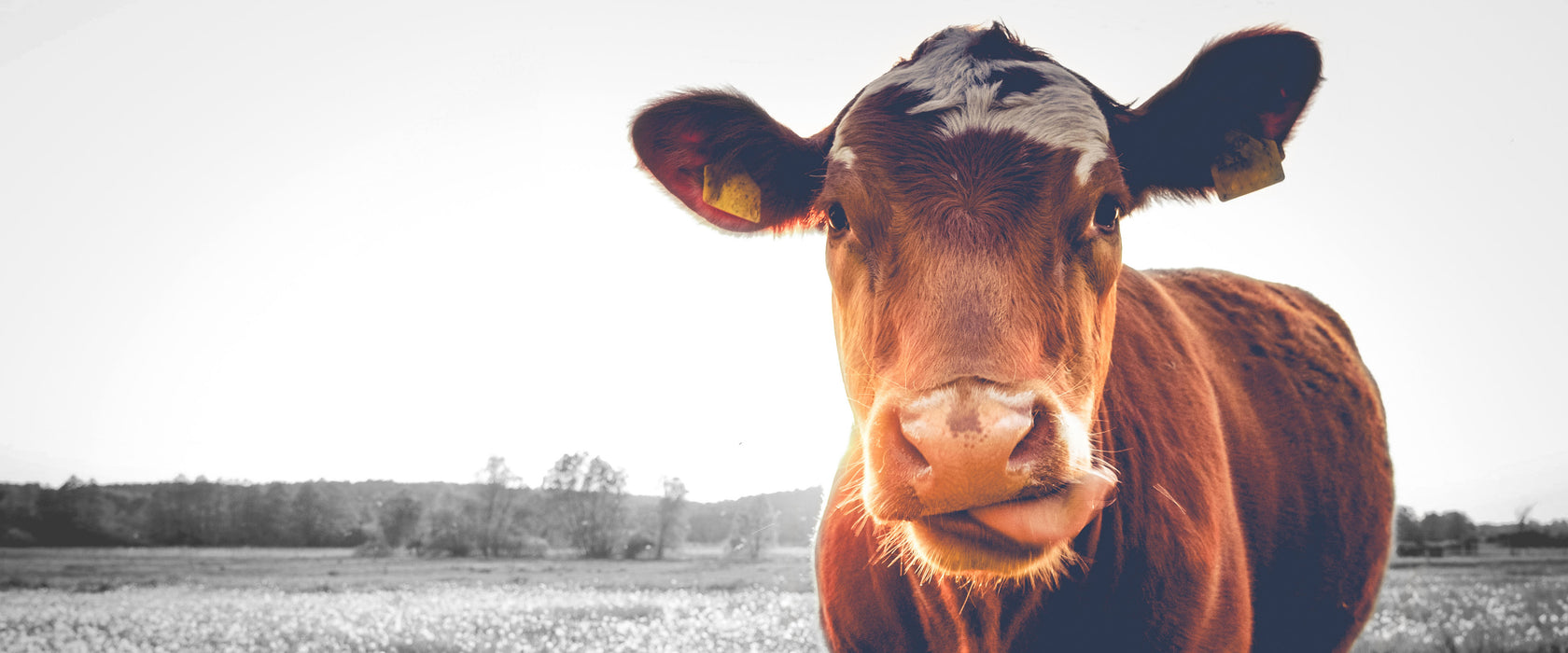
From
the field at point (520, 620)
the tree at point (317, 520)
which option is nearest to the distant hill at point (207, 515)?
the tree at point (317, 520)

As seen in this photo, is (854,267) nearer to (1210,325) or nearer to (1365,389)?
(1210,325)

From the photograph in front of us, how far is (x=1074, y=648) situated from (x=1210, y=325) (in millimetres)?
2643

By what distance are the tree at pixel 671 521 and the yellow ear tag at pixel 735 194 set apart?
4831 centimetres

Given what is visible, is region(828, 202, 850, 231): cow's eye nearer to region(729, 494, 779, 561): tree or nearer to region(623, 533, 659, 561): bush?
region(729, 494, 779, 561): tree

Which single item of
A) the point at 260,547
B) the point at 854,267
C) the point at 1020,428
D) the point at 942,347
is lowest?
the point at 260,547

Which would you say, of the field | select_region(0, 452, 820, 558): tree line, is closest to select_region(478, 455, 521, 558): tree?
select_region(0, 452, 820, 558): tree line

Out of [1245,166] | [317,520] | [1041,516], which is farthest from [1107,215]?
[317,520]

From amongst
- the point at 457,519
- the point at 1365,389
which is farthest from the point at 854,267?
the point at 457,519

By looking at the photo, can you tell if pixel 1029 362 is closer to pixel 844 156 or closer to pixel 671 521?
pixel 844 156

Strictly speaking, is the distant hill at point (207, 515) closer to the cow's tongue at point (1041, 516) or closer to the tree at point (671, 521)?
the tree at point (671, 521)

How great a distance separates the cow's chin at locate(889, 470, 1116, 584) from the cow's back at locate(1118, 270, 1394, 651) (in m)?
1.99

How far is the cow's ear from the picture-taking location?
2.53 m

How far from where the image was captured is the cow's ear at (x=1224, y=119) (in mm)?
2533

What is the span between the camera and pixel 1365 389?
4.93 metres
